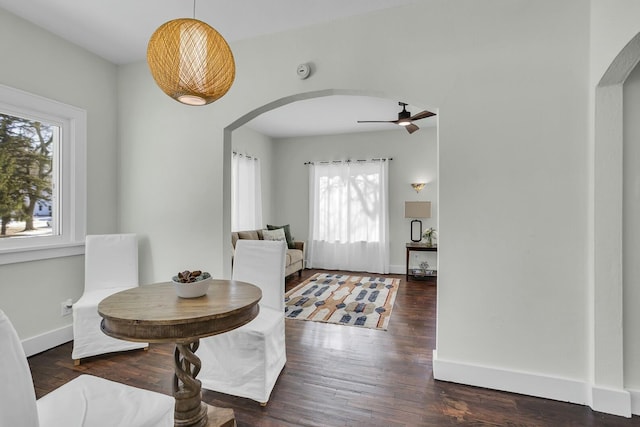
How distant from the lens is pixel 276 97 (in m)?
2.59

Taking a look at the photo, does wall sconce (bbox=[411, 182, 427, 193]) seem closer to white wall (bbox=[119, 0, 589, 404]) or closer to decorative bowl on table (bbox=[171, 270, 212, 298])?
white wall (bbox=[119, 0, 589, 404])

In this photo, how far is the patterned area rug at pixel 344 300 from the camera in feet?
11.1

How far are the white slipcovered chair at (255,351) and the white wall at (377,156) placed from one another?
3.98 m

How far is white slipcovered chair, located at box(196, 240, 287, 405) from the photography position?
6.26 feet

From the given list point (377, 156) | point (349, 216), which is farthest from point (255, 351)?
point (377, 156)

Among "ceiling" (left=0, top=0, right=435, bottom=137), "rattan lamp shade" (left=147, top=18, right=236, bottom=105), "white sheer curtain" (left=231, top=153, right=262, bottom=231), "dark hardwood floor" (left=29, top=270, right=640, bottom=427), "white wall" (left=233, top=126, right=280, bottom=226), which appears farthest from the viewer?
"white wall" (left=233, top=126, right=280, bottom=226)

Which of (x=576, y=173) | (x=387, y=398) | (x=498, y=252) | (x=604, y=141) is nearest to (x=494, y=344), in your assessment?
(x=498, y=252)

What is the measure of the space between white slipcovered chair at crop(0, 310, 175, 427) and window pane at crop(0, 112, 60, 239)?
2015 mm

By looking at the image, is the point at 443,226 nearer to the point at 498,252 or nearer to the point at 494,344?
the point at 498,252

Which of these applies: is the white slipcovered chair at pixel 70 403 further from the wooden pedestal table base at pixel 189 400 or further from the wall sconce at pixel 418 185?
the wall sconce at pixel 418 185

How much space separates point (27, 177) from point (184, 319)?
2.41 meters

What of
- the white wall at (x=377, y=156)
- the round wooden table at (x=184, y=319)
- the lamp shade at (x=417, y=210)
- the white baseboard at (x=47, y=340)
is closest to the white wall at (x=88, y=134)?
the white baseboard at (x=47, y=340)

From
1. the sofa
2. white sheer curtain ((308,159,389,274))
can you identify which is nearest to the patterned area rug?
the sofa

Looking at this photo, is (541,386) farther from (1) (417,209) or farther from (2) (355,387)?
(1) (417,209)
